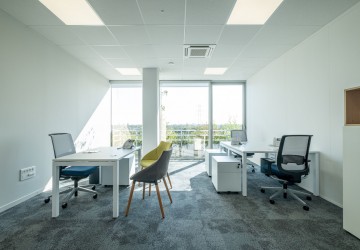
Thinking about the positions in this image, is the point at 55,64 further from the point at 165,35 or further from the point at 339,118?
the point at 339,118

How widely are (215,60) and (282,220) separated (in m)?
3.32

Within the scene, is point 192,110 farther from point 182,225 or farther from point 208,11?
point 182,225

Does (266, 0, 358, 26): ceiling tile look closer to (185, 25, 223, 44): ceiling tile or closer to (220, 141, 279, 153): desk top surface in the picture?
(185, 25, 223, 44): ceiling tile

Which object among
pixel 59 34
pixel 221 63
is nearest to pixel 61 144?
pixel 59 34

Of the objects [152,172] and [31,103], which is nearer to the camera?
[152,172]

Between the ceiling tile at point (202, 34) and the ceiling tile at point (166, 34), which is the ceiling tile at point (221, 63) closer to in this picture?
the ceiling tile at point (202, 34)

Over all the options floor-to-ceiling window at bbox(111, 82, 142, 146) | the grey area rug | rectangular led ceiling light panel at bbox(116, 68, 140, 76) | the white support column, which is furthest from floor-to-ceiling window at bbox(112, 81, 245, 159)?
the grey area rug

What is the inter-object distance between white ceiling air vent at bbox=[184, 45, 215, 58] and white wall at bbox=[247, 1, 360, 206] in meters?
1.60

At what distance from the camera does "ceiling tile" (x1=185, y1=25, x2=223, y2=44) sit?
2873 mm

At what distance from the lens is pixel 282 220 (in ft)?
7.31

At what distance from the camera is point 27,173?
9.30 feet

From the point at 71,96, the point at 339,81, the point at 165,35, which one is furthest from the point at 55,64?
the point at 339,81

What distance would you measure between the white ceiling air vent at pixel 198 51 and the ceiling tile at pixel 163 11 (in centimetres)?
83

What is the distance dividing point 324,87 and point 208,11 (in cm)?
208
